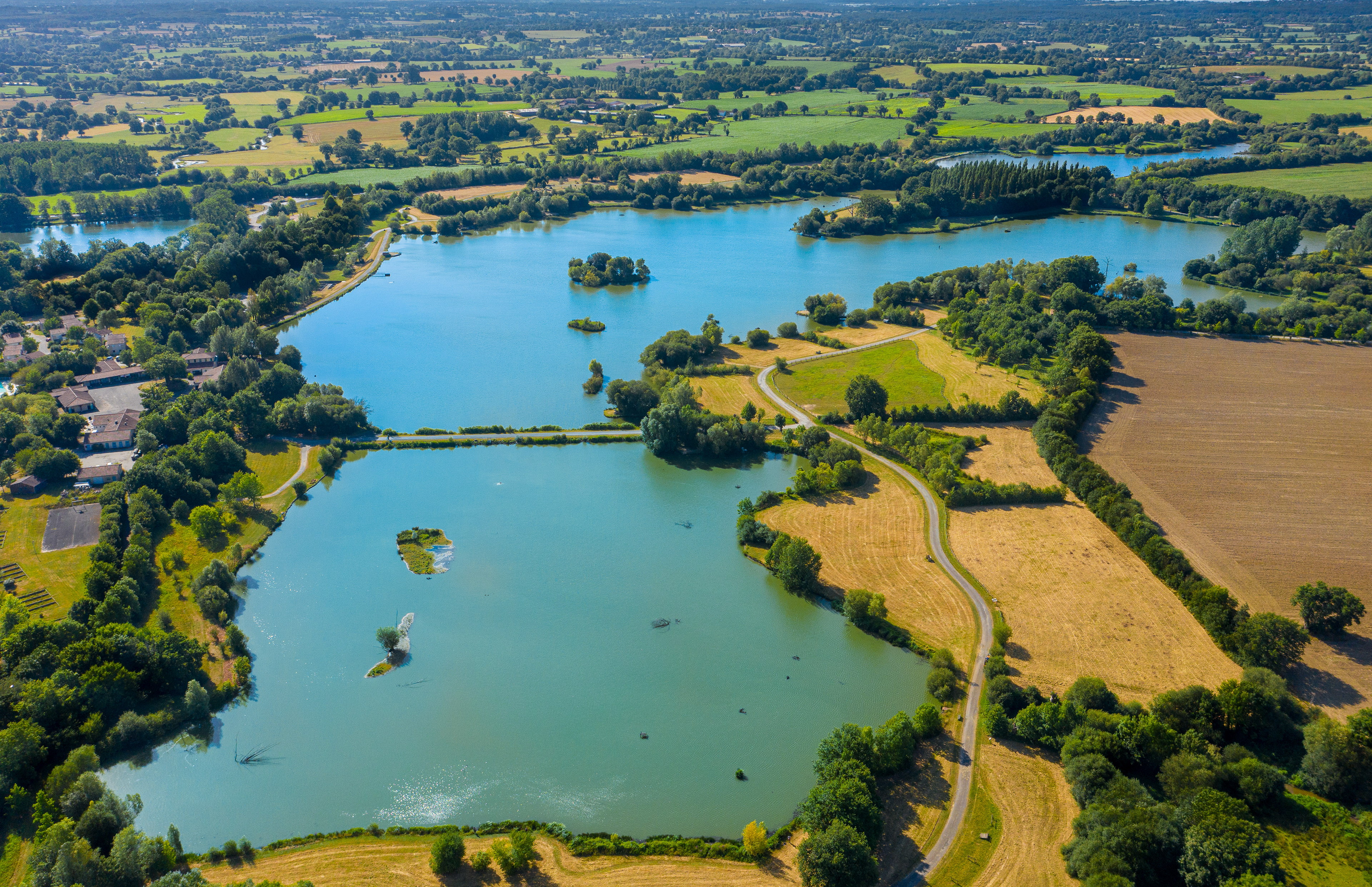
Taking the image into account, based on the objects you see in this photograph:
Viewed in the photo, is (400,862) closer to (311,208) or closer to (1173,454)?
(1173,454)

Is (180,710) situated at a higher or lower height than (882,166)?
lower

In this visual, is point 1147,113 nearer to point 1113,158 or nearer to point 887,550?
point 1113,158

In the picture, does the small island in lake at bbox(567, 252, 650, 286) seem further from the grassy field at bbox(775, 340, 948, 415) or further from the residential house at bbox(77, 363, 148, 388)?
the residential house at bbox(77, 363, 148, 388)

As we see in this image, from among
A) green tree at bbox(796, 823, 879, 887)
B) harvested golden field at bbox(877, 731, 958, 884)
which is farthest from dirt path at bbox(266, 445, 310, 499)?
harvested golden field at bbox(877, 731, 958, 884)

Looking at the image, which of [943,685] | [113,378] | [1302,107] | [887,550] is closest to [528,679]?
[943,685]

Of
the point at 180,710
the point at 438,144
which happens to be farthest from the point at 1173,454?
the point at 438,144
